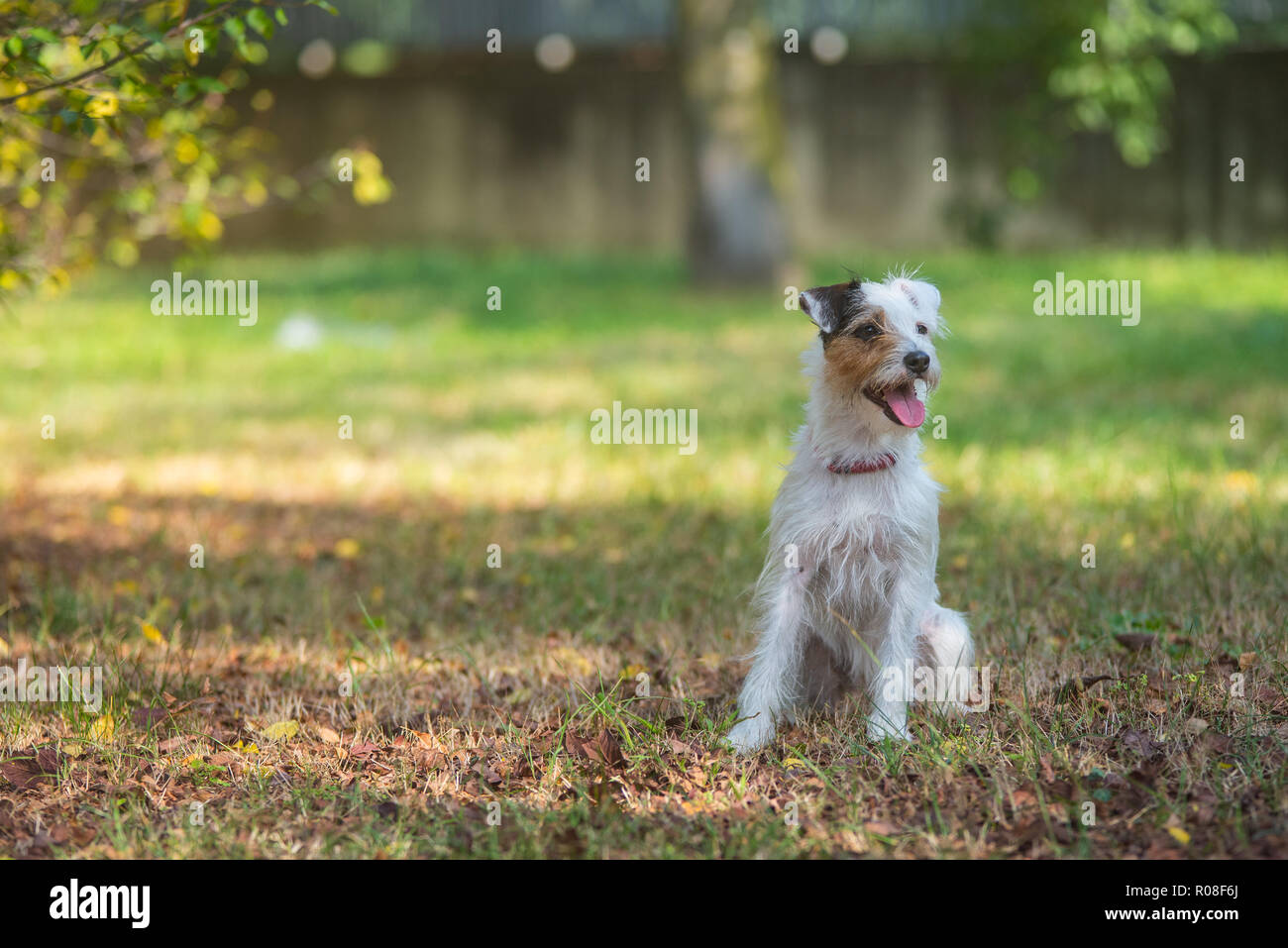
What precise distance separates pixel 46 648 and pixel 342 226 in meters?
14.9

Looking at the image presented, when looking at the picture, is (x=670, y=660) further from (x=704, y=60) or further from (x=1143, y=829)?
(x=704, y=60)

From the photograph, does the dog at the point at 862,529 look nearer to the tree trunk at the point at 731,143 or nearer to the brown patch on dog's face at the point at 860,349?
the brown patch on dog's face at the point at 860,349

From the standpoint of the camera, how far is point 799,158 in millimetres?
18047

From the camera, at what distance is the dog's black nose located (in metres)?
3.87

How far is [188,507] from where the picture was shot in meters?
7.38

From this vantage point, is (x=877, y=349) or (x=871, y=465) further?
(x=871, y=465)

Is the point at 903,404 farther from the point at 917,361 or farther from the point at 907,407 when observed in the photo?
the point at 917,361

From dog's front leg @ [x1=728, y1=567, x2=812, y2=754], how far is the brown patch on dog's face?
1.93 feet

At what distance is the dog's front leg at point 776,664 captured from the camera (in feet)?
13.4

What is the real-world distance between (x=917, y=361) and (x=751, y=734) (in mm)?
1164

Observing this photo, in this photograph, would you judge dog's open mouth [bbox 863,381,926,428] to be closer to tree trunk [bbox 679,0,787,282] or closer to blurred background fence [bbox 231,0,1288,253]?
tree trunk [bbox 679,0,787,282]

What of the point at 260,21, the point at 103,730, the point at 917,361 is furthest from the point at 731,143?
the point at 103,730

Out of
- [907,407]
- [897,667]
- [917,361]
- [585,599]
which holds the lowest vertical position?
[897,667]

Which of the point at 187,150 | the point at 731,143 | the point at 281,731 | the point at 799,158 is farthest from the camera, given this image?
the point at 799,158
